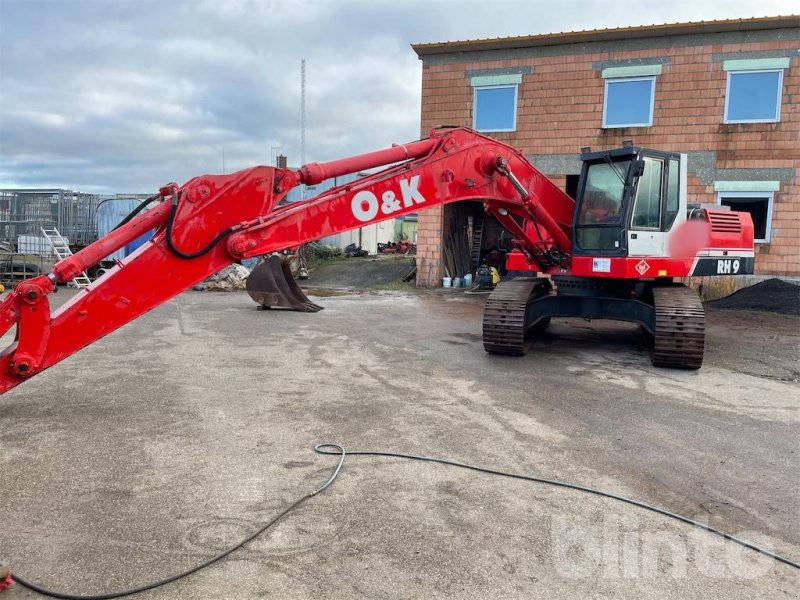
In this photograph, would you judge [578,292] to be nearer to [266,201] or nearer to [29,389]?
[266,201]

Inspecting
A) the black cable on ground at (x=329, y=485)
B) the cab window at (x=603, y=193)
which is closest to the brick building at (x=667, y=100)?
the cab window at (x=603, y=193)

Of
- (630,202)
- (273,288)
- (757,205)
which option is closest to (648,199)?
(630,202)

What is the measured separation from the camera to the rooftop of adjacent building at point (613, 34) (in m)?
15.2

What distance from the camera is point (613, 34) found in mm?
16422

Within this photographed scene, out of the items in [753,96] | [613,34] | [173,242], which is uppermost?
[613,34]

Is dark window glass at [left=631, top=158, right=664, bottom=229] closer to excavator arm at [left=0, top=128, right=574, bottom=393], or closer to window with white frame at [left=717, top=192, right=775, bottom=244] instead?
excavator arm at [left=0, top=128, right=574, bottom=393]

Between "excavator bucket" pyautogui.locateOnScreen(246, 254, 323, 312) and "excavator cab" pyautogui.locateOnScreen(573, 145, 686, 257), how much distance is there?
22.0 feet

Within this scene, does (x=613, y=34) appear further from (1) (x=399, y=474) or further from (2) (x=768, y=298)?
(1) (x=399, y=474)

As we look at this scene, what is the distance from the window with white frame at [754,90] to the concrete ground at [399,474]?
10.6 metres

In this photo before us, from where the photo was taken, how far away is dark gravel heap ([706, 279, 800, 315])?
13797 millimetres

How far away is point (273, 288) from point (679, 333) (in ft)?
27.1

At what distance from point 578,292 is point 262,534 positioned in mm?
6449

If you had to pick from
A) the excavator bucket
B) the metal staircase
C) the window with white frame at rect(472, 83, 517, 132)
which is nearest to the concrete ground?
the excavator bucket

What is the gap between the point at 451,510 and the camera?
3631 millimetres
